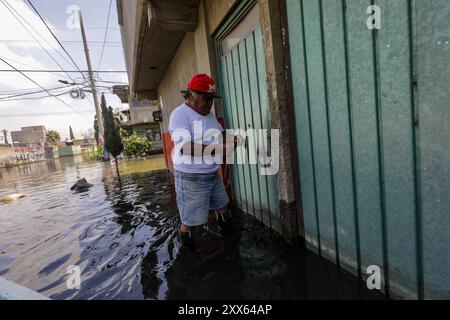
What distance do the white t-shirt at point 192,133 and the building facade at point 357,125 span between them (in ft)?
2.14

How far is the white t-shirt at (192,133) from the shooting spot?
7.64 feet

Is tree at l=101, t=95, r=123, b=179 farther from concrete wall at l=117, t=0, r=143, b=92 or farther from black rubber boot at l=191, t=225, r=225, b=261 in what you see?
black rubber boot at l=191, t=225, r=225, b=261

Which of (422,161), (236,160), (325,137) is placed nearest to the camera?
(422,161)

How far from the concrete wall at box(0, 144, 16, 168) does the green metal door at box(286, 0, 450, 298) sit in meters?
35.3

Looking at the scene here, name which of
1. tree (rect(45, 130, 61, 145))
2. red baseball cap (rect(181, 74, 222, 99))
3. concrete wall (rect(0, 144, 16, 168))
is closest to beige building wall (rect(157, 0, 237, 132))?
red baseball cap (rect(181, 74, 222, 99))

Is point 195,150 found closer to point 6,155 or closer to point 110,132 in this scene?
point 110,132

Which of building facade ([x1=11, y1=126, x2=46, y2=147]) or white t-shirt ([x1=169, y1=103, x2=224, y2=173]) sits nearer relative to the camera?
white t-shirt ([x1=169, y1=103, x2=224, y2=173])

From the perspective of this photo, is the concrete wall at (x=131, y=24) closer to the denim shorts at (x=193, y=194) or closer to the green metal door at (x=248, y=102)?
the green metal door at (x=248, y=102)

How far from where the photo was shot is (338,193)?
6.78ft

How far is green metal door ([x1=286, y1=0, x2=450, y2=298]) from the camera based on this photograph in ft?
4.41

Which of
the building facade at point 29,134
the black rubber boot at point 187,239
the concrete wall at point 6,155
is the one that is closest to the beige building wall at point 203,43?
the black rubber boot at point 187,239
